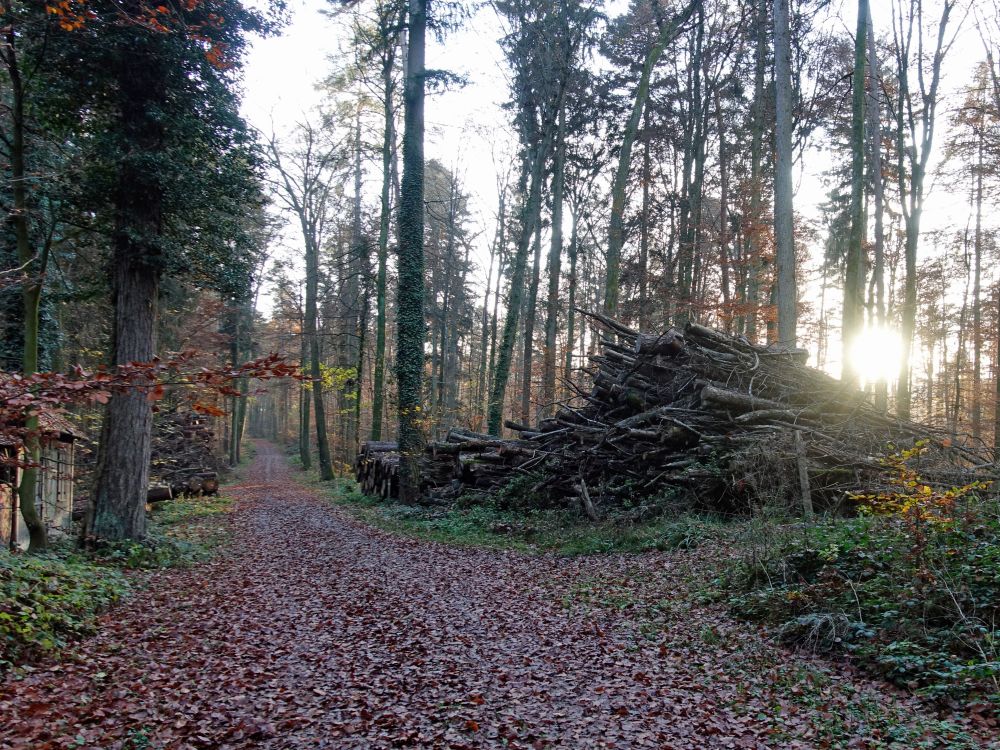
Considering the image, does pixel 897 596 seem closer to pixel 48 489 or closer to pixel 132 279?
pixel 132 279

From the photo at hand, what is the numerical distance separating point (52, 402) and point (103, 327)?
1866 cm

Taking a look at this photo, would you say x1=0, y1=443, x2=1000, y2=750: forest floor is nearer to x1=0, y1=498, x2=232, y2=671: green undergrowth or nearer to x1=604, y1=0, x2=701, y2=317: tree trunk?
x1=0, y1=498, x2=232, y2=671: green undergrowth

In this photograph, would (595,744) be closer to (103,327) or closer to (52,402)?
(52,402)

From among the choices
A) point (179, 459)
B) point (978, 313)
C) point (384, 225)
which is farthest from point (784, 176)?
point (179, 459)

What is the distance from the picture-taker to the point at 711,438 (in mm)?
10922

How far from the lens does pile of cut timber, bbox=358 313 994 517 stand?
9531 millimetres

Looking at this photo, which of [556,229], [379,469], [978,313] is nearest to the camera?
[379,469]

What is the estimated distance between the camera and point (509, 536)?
12.5m

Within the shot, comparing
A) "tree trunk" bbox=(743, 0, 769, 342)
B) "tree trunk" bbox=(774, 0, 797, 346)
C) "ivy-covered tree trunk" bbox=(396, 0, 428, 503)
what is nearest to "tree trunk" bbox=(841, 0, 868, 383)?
"tree trunk" bbox=(774, 0, 797, 346)

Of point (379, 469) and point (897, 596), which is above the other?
point (897, 596)

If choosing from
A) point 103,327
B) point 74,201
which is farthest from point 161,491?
point 74,201

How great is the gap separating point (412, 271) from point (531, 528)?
27.8 ft

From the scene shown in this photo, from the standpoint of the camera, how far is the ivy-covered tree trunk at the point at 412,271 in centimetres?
1636

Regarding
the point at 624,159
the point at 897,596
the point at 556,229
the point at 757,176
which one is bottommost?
the point at 897,596
